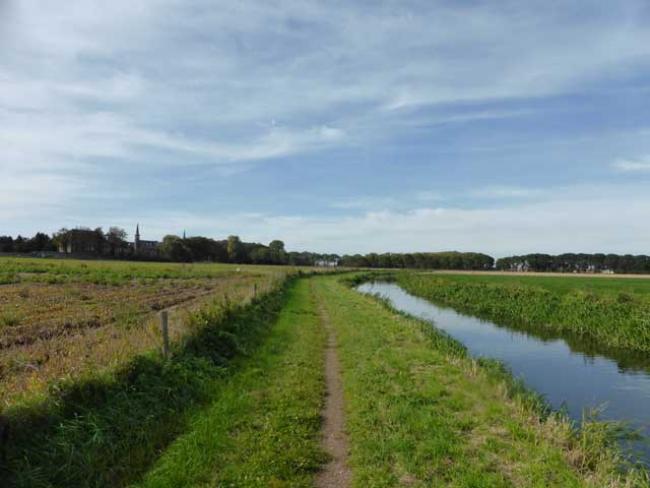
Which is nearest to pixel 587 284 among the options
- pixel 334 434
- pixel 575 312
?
pixel 575 312

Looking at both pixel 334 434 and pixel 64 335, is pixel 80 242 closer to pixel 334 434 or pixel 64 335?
pixel 64 335

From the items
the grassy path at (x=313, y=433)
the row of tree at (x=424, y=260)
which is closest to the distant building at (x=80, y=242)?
the row of tree at (x=424, y=260)

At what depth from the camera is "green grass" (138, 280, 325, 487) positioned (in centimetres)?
594

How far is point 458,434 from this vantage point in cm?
757

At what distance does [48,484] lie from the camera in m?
5.42

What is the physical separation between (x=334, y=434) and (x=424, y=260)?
15689 centimetres

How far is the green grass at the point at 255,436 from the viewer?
5938mm

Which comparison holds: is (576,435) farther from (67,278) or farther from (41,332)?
(67,278)

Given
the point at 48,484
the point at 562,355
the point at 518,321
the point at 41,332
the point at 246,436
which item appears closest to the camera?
the point at 48,484

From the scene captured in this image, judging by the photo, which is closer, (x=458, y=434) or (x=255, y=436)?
(x=255, y=436)

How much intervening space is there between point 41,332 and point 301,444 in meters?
12.4

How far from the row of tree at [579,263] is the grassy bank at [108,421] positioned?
11949 cm

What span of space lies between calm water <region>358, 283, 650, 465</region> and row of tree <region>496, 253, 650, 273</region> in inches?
4062

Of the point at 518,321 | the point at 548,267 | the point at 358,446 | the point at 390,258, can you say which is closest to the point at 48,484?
the point at 358,446
